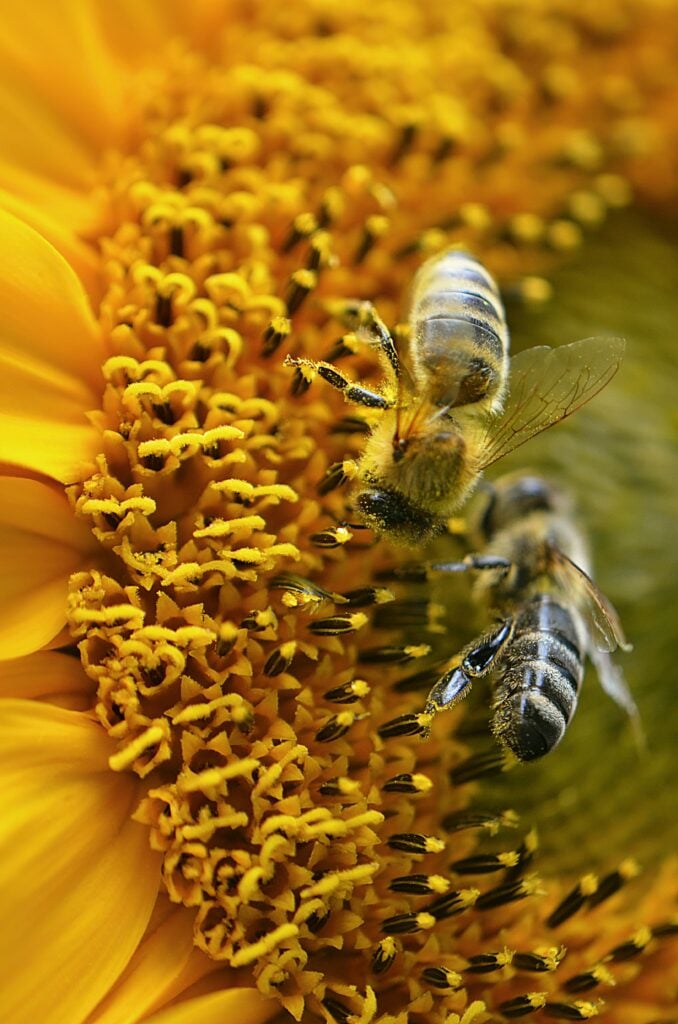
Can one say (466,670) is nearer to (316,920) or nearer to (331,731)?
(331,731)

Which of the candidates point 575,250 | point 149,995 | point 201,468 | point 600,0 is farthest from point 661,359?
point 149,995

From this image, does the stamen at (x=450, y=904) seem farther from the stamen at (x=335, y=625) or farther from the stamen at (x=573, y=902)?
the stamen at (x=335, y=625)

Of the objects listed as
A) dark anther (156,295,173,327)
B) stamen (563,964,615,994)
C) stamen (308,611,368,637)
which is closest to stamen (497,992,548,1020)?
stamen (563,964,615,994)

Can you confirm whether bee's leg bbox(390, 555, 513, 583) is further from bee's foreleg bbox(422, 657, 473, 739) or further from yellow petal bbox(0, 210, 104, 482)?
yellow petal bbox(0, 210, 104, 482)

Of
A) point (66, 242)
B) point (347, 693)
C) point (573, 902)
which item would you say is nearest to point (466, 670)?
point (347, 693)

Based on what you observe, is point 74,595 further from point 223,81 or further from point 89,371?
point 223,81

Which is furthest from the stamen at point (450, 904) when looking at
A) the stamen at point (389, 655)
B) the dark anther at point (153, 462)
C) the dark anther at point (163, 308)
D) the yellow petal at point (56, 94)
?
the yellow petal at point (56, 94)
